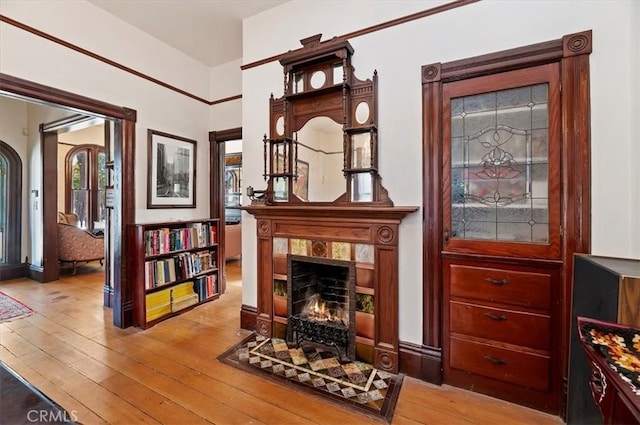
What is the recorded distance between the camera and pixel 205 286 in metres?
3.84

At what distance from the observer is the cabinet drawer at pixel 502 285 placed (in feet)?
6.17

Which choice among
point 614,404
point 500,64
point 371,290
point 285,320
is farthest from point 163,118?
point 614,404

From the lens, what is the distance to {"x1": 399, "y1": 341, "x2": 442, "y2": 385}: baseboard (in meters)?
2.15

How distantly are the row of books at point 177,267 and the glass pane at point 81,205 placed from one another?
14.5 feet

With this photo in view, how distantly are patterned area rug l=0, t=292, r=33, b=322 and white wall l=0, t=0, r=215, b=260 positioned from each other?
1713 millimetres

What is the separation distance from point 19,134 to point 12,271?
2.28 meters

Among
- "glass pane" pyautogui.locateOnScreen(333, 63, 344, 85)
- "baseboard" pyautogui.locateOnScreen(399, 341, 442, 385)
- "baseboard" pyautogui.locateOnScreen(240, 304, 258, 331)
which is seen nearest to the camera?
"baseboard" pyautogui.locateOnScreen(399, 341, 442, 385)

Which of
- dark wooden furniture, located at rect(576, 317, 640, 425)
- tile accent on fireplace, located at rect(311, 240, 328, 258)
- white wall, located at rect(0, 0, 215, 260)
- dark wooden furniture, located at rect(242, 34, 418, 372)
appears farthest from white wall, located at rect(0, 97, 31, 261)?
dark wooden furniture, located at rect(576, 317, 640, 425)

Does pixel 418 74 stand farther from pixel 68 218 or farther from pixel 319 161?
pixel 68 218

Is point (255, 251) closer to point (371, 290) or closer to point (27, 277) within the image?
point (371, 290)

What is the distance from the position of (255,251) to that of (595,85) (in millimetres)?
2900

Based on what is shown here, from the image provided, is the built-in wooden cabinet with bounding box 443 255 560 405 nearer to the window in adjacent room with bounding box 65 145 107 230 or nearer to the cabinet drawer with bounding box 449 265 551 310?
the cabinet drawer with bounding box 449 265 551 310

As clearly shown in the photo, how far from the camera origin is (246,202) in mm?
3469

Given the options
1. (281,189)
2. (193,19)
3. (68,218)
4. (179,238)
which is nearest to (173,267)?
(179,238)
